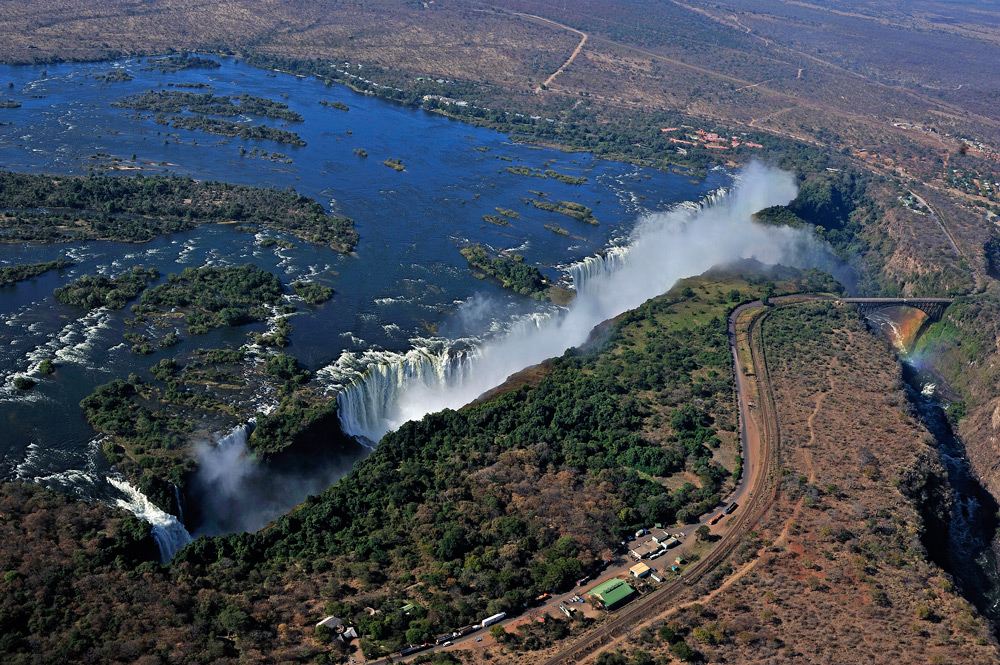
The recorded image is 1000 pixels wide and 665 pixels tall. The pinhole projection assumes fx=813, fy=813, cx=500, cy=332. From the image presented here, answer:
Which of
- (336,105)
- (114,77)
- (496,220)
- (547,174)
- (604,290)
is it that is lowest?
(604,290)

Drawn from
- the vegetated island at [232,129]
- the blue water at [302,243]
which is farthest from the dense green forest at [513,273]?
the vegetated island at [232,129]

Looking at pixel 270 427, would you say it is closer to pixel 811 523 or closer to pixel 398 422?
pixel 398 422

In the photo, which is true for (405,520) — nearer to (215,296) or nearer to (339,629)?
(339,629)

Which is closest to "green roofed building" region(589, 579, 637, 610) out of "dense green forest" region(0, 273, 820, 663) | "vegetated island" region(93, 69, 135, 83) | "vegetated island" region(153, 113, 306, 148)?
"dense green forest" region(0, 273, 820, 663)

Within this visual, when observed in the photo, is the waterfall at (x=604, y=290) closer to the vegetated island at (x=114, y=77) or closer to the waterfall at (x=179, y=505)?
the waterfall at (x=179, y=505)

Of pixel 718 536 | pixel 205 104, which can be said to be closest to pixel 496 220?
pixel 205 104
